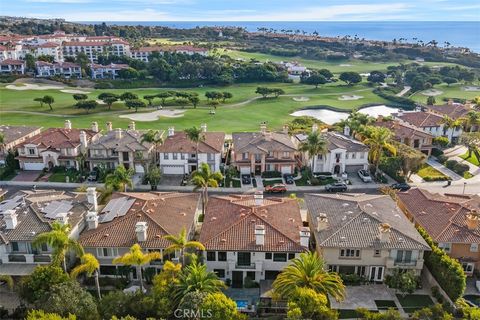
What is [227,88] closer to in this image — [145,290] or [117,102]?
[117,102]

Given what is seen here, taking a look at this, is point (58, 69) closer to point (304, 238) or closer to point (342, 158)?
point (342, 158)

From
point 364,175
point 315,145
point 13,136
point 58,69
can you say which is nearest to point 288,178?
point 315,145

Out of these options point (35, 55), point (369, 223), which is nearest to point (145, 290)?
point (369, 223)

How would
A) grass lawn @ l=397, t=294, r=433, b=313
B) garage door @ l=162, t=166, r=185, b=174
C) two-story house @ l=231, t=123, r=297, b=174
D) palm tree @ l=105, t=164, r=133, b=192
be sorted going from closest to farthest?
grass lawn @ l=397, t=294, r=433, b=313 → palm tree @ l=105, t=164, r=133, b=192 → two-story house @ l=231, t=123, r=297, b=174 → garage door @ l=162, t=166, r=185, b=174

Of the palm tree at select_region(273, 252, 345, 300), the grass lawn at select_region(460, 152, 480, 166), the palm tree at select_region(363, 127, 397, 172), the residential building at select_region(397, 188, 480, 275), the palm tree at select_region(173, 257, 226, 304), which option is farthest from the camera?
the grass lawn at select_region(460, 152, 480, 166)

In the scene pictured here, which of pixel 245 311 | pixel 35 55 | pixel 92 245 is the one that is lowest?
pixel 245 311

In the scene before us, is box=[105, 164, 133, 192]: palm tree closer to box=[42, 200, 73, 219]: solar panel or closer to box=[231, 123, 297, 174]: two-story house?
box=[42, 200, 73, 219]: solar panel

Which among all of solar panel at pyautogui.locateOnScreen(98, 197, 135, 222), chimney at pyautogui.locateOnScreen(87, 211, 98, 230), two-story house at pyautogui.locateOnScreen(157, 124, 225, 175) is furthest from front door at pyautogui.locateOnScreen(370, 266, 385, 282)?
two-story house at pyautogui.locateOnScreen(157, 124, 225, 175)
